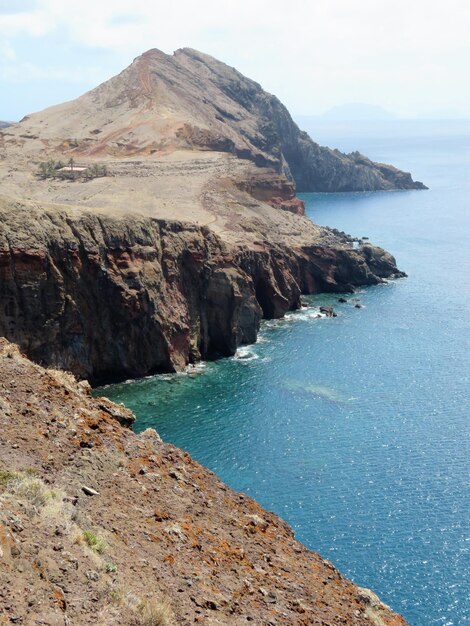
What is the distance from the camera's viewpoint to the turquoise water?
4472 centimetres

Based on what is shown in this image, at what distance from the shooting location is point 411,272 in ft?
416

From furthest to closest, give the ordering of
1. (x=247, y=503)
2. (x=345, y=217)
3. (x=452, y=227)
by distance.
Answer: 1. (x=345, y=217)
2. (x=452, y=227)
3. (x=247, y=503)

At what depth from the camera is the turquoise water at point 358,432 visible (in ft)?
147

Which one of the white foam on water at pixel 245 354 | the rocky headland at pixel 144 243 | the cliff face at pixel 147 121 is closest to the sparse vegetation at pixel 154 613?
the rocky headland at pixel 144 243

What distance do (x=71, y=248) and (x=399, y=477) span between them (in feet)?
132

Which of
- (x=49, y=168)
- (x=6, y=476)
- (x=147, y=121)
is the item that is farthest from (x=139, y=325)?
(x=147, y=121)

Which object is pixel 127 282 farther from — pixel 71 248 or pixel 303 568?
pixel 303 568

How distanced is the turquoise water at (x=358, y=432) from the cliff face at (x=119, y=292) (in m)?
3.69

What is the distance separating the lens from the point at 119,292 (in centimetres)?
7531

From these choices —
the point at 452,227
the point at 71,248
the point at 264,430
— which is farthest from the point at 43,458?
the point at 452,227

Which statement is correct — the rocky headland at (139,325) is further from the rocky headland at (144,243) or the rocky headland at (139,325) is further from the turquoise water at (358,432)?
the turquoise water at (358,432)

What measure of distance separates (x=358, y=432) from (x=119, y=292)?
30.3 m

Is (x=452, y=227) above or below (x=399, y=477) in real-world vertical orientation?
above

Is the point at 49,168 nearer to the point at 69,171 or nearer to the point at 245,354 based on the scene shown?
the point at 69,171
